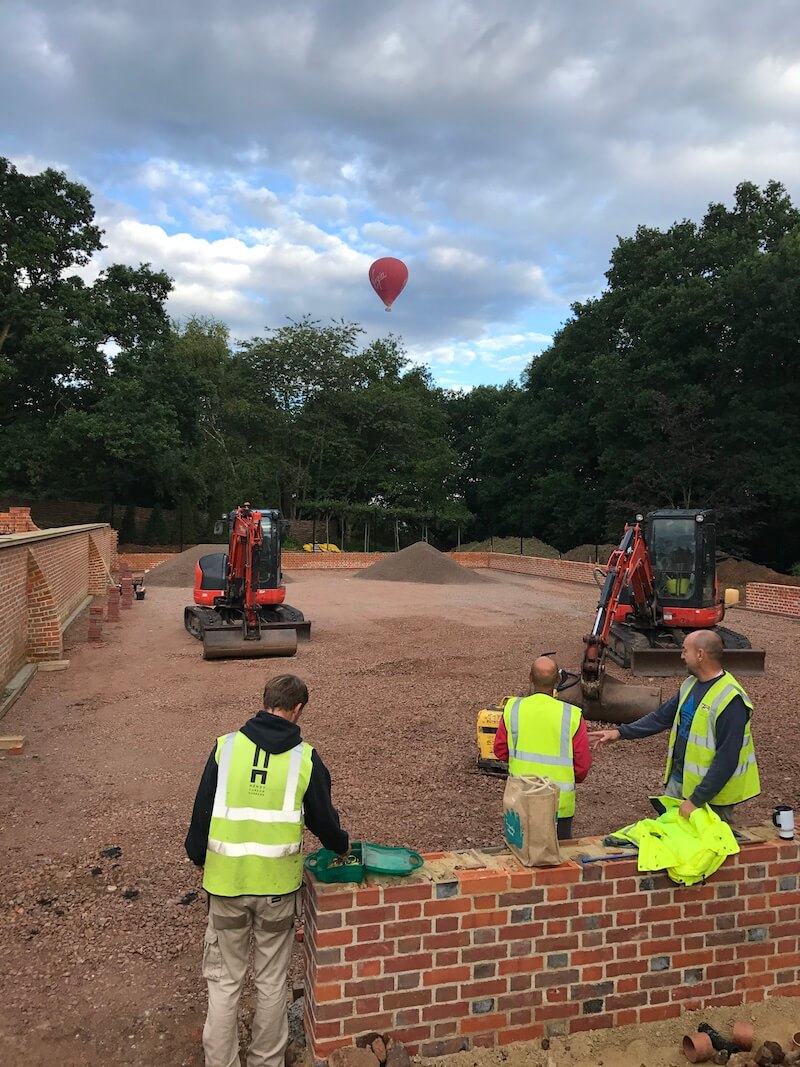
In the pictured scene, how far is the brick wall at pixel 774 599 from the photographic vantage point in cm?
1823

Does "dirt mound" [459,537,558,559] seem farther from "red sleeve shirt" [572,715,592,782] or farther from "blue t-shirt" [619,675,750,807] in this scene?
"blue t-shirt" [619,675,750,807]

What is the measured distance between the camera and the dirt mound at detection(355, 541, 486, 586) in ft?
92.9

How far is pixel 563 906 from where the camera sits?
301cm

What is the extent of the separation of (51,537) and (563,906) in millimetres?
13311

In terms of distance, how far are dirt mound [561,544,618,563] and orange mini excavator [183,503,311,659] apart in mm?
22460

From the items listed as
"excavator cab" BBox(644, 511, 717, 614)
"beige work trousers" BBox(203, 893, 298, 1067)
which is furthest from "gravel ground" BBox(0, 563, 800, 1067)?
"excavator cab" BBox(644, 511, 717, 614)

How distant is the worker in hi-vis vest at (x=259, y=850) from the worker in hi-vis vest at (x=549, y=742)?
1.35 meters

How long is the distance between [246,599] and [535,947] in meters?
10.4

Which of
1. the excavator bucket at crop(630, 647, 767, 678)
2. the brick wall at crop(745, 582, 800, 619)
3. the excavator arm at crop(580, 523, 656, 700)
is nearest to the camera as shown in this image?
the excavator arm at crop(580, 523, 656, 700)

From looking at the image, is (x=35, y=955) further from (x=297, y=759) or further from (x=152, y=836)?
(x=297, y=759)

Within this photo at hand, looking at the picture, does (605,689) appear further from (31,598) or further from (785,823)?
(31,598)

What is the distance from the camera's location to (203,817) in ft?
9.42

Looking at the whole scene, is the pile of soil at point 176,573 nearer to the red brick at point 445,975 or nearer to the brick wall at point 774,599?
the brick wall at point 774,599

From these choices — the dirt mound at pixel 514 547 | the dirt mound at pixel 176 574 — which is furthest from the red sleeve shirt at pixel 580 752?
the dirt mound at pixel 514 547
